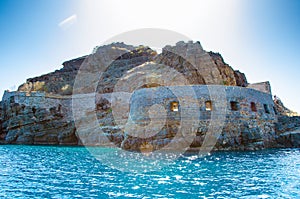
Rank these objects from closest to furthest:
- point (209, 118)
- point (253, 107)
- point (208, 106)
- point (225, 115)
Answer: point (209, 118) → point (225, 115) → point (208, 106) → point (253, 107)

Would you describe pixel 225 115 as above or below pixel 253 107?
below

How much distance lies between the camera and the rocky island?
1808cm

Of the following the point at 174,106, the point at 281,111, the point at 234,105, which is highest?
the point at 174,106

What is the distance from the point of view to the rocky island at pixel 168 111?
18.1 m

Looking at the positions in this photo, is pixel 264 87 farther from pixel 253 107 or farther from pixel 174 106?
pixel 174 106

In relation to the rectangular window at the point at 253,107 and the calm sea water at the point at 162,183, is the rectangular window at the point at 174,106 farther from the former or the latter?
the calm sea water at the point at 162,183

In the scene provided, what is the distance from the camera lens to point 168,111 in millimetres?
18547

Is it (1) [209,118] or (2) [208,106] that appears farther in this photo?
(2) [208,106]

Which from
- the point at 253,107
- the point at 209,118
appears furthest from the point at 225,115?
the point at 253,107

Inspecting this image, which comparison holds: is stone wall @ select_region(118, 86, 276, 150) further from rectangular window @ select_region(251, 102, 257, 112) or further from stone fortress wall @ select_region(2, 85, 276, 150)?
rectangular window @ select_region(251, 102, 257, 112)

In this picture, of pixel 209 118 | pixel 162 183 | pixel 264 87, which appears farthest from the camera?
pixel 264 87

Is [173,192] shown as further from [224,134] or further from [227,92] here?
[227,92]

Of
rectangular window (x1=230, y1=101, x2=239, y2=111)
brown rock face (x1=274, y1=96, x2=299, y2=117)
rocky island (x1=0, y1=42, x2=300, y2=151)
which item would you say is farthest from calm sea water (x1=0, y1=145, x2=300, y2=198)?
brown rock face (x1=274, y1=96, x2=299, y2=117)

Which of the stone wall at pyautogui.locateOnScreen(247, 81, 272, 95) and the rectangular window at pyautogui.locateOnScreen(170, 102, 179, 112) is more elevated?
the stone wall at pyautogui.locateOnScreen(247, 81, 272, 95)
